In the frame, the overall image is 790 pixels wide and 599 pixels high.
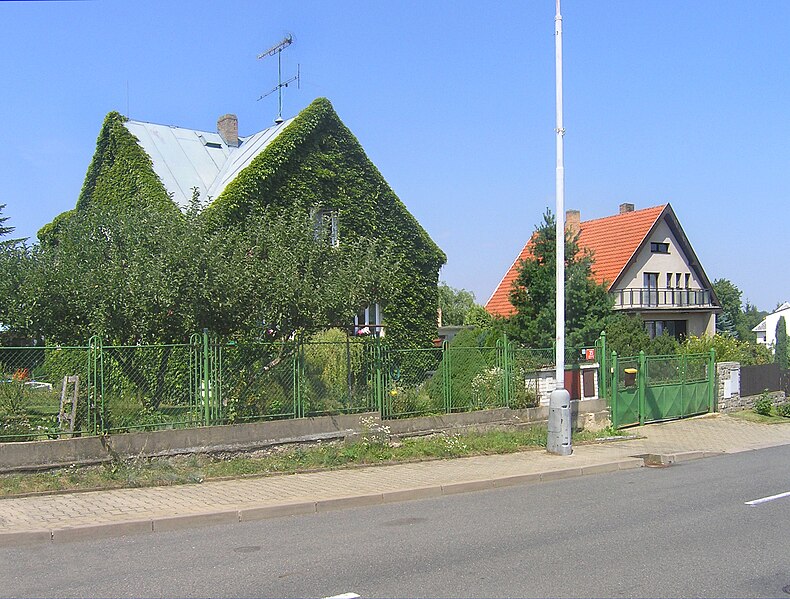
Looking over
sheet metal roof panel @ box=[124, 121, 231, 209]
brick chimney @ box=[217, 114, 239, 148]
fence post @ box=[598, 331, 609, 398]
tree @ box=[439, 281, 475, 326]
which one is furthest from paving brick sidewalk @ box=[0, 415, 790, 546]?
tree @ box=[439, 281, 475, 326]

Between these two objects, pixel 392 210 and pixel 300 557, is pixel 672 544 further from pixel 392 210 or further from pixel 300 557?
pixel 392 210

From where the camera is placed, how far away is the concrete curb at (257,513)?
818cm

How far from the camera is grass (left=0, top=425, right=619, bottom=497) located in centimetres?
1045

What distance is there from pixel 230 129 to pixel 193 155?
10.8ft

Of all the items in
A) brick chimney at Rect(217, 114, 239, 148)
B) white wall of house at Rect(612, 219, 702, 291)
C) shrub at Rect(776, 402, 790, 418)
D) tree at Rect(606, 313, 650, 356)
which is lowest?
shrub at Rect(776, 402, 790, 418)

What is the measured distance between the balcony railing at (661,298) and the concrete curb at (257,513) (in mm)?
30431

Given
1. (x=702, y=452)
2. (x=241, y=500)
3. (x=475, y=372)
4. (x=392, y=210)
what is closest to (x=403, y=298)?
(x=392, y=210)

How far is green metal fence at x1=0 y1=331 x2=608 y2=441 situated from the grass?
578mm

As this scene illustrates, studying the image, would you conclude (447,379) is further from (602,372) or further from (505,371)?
(602,372)

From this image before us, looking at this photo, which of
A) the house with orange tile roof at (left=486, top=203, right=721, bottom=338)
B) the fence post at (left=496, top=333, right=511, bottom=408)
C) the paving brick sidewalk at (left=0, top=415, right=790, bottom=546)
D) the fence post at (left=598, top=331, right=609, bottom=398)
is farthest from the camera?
the house with orange tile roof at (left=486, top=203, right=721, bottom=338)

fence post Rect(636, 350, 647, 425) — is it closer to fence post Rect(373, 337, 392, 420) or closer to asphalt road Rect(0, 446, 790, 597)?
fence post Rect(373, 337, 392, 420)

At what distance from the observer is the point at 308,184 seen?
77.8 ft

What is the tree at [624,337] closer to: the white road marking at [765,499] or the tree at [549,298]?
the tree at [549,298]

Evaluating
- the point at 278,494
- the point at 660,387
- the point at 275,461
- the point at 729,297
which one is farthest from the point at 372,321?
the point at 729,297
